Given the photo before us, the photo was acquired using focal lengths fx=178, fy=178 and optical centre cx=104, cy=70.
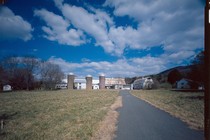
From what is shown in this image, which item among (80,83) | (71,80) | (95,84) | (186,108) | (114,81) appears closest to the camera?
(186,108)

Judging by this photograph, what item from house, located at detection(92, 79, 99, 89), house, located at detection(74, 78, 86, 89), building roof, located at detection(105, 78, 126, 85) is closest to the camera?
house, located at detection(74, 78, 86, 89)

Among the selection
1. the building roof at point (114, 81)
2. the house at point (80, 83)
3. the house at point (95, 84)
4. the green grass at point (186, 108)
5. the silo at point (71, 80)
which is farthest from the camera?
the building roof at point (114, 81)

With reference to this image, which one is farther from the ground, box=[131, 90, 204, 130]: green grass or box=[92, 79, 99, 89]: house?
box=[131, 90, 204, 130]: green grass

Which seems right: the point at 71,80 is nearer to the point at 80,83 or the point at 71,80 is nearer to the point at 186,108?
the point at 80,83

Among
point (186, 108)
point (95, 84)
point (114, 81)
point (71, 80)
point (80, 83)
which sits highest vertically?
point (71, 80)

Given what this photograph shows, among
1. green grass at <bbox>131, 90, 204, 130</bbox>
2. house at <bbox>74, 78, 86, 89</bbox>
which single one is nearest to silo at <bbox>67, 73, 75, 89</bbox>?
house at <bbox>74, 78, 86, 89</bbox>

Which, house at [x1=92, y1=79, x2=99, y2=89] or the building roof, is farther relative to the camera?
the building roof

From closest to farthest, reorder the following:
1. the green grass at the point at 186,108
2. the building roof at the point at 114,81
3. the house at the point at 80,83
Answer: the green grass at the point at 186,108 → the house at the point at 80,83 → the building roof at the point at 114,81

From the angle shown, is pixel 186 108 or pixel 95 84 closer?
pixel 186 108

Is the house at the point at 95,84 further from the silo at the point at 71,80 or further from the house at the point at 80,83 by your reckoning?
the silo at the point at 71,80

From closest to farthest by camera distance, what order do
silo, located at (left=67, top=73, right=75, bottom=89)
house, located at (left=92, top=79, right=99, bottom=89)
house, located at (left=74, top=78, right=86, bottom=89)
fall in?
silo, located at (left=67, top=73, right=75, bottom=89), house, located at (left=74, top=78, right=86, bottom=89), house, located at (left=92, top=79, right=99, bottom=89)

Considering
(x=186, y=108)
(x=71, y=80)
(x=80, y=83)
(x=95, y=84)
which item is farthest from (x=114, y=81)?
(x=186, y=108)

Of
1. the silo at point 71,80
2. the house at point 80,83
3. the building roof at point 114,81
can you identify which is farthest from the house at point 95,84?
the building roof at point 114,81

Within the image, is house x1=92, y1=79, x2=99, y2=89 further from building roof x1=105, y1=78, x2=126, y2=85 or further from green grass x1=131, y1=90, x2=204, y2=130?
green grass x1=131, y1=90, x2=204, y2=130
